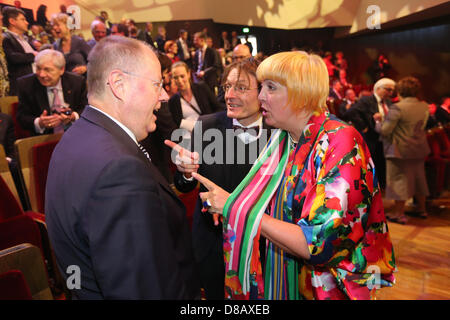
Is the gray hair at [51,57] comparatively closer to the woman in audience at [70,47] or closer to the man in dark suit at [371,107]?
the woman in audience at [70,47]

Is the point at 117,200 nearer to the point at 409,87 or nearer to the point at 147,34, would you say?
the point at 409,87

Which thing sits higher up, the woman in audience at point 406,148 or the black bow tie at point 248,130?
the black bow tie at point 248,130

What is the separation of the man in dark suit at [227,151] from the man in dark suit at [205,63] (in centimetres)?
534

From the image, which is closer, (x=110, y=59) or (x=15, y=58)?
(x=110, y=59)

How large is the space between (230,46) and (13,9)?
17.6 feet

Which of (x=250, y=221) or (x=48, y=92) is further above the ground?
(x=48, y=92)

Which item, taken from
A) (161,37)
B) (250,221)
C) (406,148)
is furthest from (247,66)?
(161,37)

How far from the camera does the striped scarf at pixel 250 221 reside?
1.29 m

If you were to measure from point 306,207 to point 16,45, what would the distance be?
4087 millimetres

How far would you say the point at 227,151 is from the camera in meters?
1.88

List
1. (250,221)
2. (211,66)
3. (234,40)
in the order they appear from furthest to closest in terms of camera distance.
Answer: (234,40) → (211,66) → (250,221)

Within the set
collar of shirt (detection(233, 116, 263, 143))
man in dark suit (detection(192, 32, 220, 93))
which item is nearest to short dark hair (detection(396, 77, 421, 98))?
collar of shirt (detection(233, 116, 263, 143))

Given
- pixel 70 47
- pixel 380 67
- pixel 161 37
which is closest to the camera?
pixel 70 47

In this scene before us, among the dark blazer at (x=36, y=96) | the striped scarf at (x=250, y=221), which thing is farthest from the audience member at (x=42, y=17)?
the striped scarf at (x=250, y=221)
